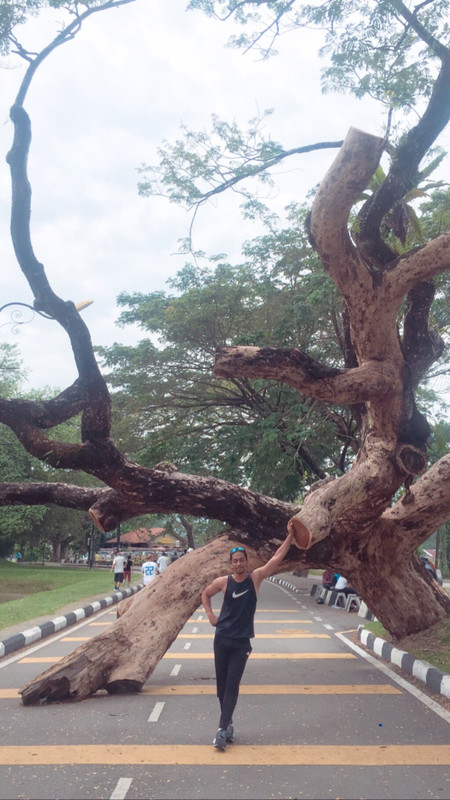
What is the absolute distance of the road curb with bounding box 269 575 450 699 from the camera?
293 inches

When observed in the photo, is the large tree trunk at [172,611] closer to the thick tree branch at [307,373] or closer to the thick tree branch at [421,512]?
the thick tree branch at [421,512]

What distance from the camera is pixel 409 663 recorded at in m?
8.61

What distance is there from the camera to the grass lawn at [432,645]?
27.4 ft

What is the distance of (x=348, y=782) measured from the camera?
4.72 m

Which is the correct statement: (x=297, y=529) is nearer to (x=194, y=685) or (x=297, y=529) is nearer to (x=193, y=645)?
(x=194, y=685)

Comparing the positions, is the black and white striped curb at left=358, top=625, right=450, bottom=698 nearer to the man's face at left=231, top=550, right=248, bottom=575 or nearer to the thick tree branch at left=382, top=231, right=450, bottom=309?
the man's face at left=231, top=550, right=248, bottom=575

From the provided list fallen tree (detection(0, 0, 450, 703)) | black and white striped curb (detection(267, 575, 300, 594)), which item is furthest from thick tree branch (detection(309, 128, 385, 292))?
black and white striped curb (detection(267, 575, 300, 594))

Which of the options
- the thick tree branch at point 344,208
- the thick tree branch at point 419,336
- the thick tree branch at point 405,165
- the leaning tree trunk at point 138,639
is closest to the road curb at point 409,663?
the leaning tree trunk at point 138,639

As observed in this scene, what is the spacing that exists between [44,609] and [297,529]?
11421mm

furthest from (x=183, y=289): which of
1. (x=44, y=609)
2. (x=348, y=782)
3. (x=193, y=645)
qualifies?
(x=348, y=782)

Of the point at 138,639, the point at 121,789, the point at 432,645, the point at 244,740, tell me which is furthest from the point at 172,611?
the point at 121,789

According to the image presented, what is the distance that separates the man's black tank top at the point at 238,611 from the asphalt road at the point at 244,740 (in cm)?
83

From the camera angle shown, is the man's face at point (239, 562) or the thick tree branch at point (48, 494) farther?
the thick tree branch at point (48, 494)

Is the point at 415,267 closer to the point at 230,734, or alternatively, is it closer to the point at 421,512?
the point at 421,512
